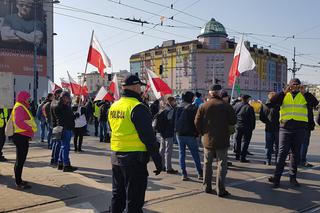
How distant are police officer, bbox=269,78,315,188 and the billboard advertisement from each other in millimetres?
37420

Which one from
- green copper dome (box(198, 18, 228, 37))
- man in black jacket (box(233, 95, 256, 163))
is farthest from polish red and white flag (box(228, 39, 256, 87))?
green copper dome (box(198, 18, 228, 37))

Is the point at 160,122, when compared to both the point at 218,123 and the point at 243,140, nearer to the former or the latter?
the point at 218,123

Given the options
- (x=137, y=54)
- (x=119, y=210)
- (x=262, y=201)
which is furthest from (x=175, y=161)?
(x=137, y=54)

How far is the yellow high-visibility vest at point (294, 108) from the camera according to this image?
7.70m

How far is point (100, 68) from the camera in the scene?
1093 cm

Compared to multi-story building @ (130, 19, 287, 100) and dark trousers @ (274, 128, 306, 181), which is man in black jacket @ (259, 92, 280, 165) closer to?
dark trousers @ (274, 128, 306, 181)

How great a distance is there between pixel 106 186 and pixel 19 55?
40464mm

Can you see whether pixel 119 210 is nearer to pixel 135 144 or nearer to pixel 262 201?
pixel 135 144

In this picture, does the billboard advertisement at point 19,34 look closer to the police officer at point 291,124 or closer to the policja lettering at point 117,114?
the police officer at point 291,124

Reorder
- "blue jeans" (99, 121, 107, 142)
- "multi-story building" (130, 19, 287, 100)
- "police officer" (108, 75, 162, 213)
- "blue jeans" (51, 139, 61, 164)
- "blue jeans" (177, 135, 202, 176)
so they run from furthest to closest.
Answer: "multi-story building" (130, 19, 287, 100) → "blue jeans" (99, 121, 107, 142) → "blue jeans" (51, 139, 61, 164) → "blue jeans" (177, 135, 202, 176) → "police officer" (108, 75, 162, 213)

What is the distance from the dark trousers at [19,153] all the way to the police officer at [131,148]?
10.6 ft

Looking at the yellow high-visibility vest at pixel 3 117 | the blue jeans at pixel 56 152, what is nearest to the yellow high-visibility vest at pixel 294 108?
the blue jeans at pixel 56 152

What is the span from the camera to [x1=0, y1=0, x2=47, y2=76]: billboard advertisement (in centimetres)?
4275

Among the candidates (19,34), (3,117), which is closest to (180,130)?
(3,117)
